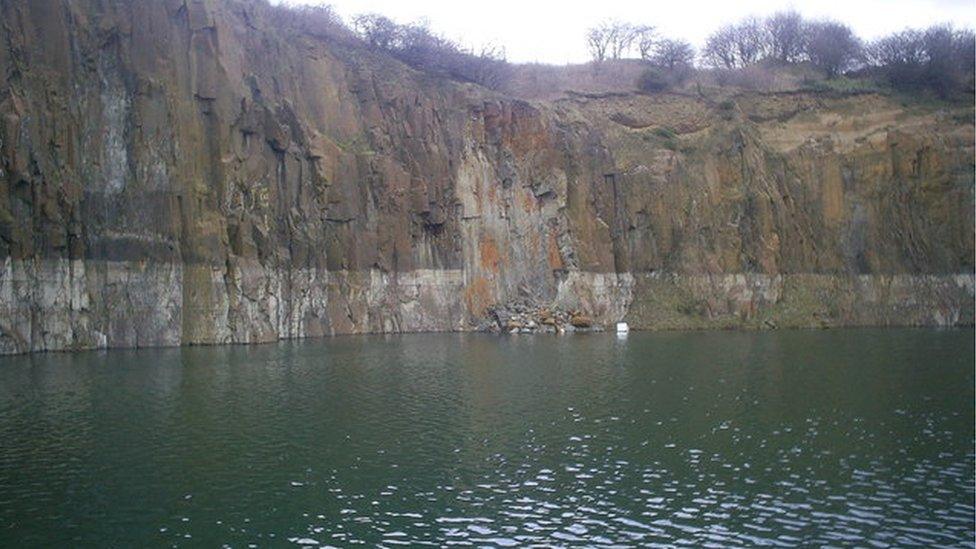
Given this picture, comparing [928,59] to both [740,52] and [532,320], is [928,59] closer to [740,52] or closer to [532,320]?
[740,52]

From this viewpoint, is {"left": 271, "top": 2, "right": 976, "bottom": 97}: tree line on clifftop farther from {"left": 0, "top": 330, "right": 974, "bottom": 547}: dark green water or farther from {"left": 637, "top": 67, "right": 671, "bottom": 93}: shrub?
{"left": 0, "top": 330, "right": 974, "bottom": 547}: dark green water

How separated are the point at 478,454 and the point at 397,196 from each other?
139 feet

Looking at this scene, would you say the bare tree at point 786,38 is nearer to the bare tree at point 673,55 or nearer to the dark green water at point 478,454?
the bare tree at point 673,55

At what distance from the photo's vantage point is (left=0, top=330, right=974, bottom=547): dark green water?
1622 cm

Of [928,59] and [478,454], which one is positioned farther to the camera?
[928,59]

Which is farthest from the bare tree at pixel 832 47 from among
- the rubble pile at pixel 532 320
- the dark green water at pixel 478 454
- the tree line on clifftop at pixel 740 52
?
the dark green water at pixel 478 454

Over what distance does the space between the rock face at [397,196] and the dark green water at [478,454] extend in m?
7.99

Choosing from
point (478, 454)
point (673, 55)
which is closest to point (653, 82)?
point (673, 55)

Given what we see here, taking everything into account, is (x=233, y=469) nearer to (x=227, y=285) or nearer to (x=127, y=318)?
(x=127, y=318)

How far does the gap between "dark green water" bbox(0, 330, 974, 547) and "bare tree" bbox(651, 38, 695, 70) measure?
191 ft

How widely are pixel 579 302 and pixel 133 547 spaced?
55.1 m

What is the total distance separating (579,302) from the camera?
225 feet

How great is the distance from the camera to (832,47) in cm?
9462

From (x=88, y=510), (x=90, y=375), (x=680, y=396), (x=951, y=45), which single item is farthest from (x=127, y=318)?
(x=951, y=45)
